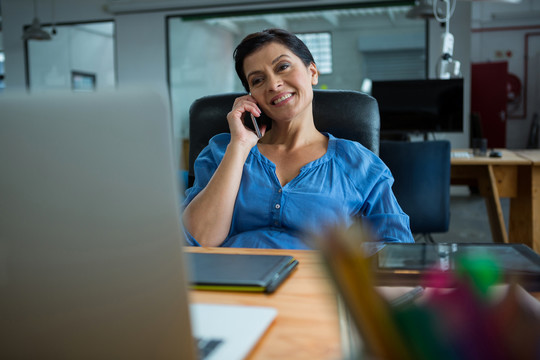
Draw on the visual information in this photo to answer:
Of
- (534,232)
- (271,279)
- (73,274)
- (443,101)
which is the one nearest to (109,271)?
(73,274)

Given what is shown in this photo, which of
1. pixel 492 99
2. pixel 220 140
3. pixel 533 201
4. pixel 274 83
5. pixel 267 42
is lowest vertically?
pixel 533 201

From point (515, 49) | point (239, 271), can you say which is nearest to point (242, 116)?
point (239, 271)

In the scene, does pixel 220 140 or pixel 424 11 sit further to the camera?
pixel 424 11

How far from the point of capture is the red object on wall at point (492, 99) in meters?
8.83

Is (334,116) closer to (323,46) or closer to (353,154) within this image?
(353,154)

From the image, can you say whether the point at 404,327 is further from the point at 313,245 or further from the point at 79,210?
the point at 79,210

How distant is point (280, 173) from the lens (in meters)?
1.55

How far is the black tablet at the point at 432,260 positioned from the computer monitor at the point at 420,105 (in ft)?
9.38

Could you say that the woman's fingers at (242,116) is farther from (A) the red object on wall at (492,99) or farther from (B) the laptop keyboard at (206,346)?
(A) the red object on wall at (492,99)

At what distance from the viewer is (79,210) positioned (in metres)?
0.38

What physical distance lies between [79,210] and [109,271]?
5cm

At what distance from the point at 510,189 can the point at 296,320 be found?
2976 mm

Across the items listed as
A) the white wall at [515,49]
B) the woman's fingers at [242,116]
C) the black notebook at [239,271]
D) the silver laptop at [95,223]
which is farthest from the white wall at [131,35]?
the silver laptop at [95,223]

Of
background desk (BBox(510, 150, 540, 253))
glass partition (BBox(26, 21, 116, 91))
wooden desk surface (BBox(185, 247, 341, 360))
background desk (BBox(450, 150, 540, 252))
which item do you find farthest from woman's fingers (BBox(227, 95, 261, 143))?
glass partition (BBox(26, 21, 116, 91))
